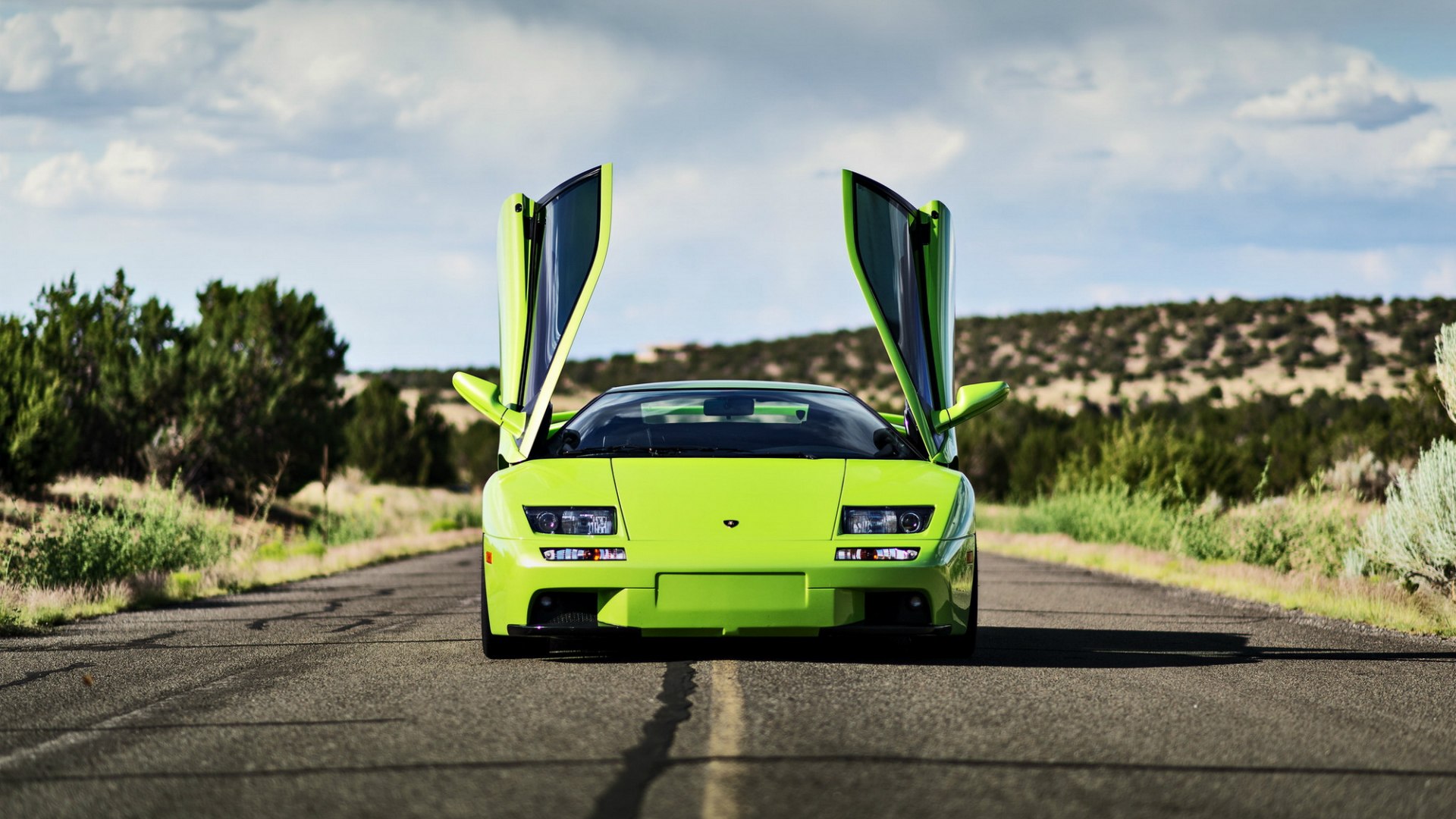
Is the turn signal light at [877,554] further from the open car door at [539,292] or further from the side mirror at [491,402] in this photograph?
the side mirror at [491,402]

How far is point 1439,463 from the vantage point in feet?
35.4

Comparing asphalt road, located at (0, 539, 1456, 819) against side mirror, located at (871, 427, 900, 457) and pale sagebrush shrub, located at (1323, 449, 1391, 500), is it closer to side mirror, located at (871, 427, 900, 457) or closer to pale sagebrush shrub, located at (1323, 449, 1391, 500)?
side mirror, located at (871, 427, 900, 457)

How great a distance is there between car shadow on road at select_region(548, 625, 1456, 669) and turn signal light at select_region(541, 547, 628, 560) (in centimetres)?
79

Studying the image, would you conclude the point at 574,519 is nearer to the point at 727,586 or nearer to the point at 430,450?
the point at 727,586

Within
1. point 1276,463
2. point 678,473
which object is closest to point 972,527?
point 678,473

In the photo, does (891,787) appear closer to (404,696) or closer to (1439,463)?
(404,696)

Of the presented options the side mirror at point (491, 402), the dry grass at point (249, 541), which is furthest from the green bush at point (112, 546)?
the side mirror at point (491, 402)

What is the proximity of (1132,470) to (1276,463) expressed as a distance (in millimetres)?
11195

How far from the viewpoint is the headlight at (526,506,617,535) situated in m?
6.62

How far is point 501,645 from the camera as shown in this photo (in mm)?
7102

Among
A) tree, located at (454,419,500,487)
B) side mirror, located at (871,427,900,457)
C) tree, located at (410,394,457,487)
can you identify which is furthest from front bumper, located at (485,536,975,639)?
tree, located at (454,419,500,487)

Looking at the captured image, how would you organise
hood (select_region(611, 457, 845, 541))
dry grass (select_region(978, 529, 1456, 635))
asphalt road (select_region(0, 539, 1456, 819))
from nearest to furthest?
asphalt road (select_region(0, 539, 1456, 819)) → hood (select_region(611, 457, 845, 541)) → dry grass (select_region(978, 529, 1456, 635))

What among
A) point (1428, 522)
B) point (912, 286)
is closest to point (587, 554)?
point (912, 286)

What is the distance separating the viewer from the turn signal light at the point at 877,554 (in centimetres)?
653
